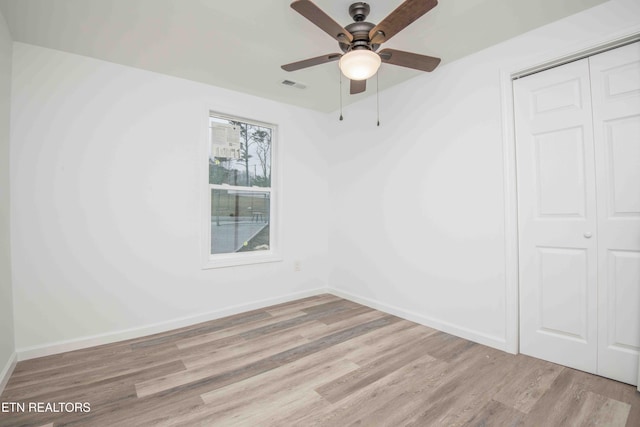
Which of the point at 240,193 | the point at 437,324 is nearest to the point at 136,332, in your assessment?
the point at 240,193

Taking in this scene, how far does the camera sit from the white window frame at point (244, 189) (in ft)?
10.2

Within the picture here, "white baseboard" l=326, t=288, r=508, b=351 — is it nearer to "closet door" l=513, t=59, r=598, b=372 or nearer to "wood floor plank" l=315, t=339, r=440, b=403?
"closet door" l=513, t=59, r=598, b=372

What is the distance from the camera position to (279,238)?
3684 mm

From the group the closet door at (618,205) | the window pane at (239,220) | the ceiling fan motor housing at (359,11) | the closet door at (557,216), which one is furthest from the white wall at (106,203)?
the closet door at (618,205)

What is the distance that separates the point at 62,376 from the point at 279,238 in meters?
2.26

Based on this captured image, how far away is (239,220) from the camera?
11.5ft

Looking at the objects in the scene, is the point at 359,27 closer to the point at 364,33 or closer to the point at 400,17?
the point at 364,33

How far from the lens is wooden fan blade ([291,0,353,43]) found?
1.52 m

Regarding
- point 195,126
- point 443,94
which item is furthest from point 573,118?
point 195,126

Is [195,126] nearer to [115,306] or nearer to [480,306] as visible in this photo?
[115,306]

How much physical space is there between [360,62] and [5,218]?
2.77 meters

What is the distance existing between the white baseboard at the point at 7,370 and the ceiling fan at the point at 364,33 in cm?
288

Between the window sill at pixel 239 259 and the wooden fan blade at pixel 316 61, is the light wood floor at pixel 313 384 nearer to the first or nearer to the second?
the window sill at pixel 239 259

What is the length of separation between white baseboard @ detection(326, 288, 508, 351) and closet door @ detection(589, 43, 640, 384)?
65 cm
